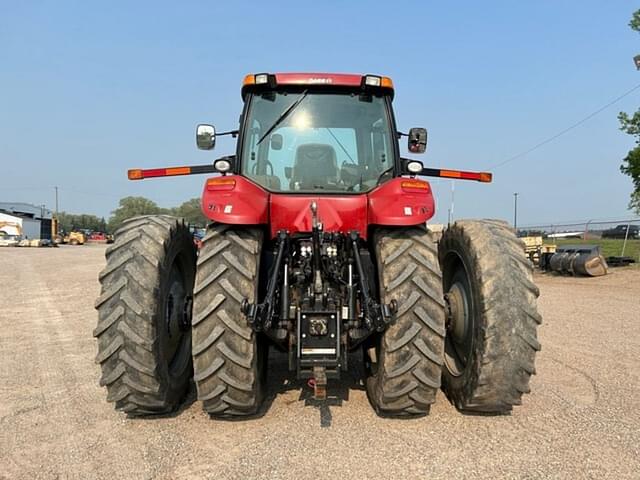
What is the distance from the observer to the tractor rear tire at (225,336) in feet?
12.0

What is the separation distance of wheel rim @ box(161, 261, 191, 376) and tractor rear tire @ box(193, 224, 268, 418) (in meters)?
0.51

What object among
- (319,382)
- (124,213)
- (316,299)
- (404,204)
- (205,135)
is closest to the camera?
(319,382)

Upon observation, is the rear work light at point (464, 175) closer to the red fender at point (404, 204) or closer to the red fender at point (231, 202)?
the red fender at point (404, 204)

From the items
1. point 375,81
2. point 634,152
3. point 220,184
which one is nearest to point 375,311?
point 220,184

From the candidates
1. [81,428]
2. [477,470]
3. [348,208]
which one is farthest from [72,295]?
[477,470]

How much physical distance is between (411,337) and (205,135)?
2.68 m

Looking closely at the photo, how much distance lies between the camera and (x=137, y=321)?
3746 mm

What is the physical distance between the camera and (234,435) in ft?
12.1

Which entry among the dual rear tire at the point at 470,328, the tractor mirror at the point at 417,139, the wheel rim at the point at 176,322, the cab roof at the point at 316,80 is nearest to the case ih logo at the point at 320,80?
the cab roof at the point at 316,80

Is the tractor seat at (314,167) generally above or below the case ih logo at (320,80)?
below

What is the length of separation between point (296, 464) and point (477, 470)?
1.08 metres

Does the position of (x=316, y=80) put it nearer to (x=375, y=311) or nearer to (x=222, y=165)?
(x=222, y=165)

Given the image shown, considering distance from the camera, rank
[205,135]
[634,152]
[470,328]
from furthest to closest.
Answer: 1. [634,152]
2. [205,135]
3. [470,328]

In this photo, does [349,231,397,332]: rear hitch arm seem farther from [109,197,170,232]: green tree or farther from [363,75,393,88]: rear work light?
[109,197,170,232]: green tree
